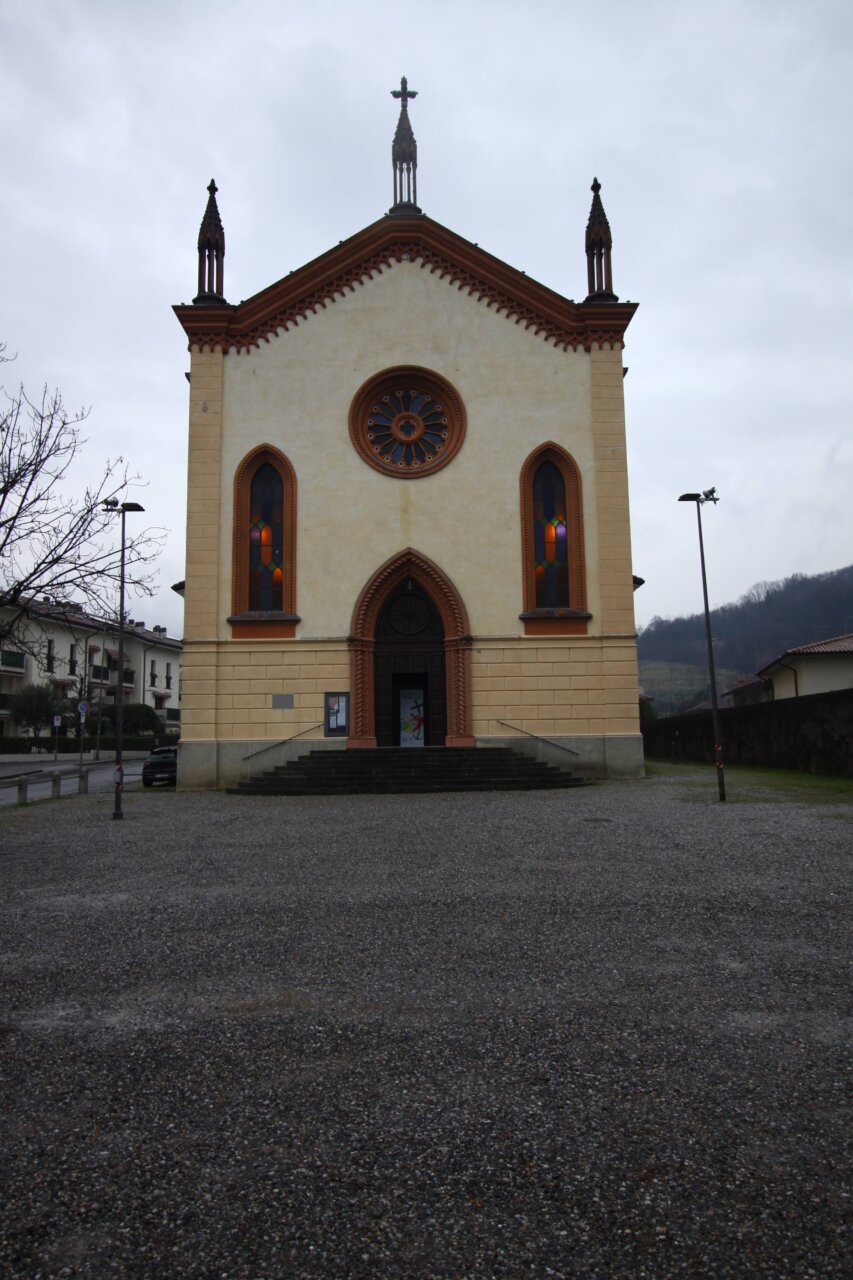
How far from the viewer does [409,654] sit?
23.2m

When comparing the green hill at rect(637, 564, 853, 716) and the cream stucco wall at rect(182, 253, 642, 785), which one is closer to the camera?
the cream stucco wall at rect(182, 253, 642, 785)

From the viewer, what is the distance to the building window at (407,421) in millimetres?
23609

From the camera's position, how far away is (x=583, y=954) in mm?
6062

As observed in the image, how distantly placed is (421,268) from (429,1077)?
77.2 feet

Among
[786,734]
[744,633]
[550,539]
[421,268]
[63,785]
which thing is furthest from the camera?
[744,633]

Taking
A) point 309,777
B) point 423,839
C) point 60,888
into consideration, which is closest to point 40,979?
point 60,888

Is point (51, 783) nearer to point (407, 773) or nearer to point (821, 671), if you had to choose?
point (407, 773)

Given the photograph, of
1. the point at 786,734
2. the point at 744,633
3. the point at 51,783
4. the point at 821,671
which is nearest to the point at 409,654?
the point at 51,783

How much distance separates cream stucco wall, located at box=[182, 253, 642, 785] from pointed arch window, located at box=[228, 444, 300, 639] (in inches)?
9.7

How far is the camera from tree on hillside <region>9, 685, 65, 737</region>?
2215 inches

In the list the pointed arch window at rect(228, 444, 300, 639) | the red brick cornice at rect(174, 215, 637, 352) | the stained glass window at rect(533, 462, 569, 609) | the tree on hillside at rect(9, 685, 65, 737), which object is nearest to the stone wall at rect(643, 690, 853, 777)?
the stained glass window at rect(533, 462, 569, 609)

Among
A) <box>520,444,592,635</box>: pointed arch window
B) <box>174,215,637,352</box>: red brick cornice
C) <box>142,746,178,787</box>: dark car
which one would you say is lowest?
→ <box>142,746,178,787</box>: dark car

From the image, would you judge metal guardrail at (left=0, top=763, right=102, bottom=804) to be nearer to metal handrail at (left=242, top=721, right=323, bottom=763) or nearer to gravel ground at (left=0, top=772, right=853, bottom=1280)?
metal handrail at (left=242, top=721, right=323, bottom=763)

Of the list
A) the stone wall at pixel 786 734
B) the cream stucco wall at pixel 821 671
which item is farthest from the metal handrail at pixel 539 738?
the cream stucco wall at pixel 821 671
